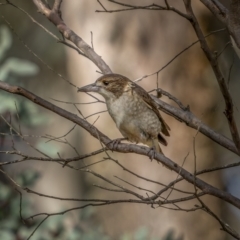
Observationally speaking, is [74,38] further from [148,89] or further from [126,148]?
[148,89]

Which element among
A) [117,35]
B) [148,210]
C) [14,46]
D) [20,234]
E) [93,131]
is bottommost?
[93,131]

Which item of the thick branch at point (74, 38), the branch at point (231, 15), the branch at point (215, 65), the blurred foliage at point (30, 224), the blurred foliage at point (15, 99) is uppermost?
the blurred foliage at point (15, 99)

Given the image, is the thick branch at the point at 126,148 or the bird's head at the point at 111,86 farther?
the bird's head at the point at 111,86

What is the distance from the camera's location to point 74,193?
598 cm

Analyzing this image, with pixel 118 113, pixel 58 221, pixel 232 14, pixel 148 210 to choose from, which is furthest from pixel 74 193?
pixel 232 14

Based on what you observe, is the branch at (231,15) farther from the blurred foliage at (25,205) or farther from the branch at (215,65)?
the blurred foliage at (25,205)

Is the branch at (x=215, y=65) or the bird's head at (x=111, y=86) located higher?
the bird's head at (x=111, y=86)

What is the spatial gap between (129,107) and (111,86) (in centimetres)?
16

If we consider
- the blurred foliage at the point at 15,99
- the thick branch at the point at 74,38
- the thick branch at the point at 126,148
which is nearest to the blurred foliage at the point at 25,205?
the blurred foliage at the point at 15,99

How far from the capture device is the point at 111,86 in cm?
352

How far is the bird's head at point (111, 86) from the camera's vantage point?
137 inches

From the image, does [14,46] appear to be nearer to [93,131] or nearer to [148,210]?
[148,210]

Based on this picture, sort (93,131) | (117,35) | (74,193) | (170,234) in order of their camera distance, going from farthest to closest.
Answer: (74,193)
(117,35)
(170,234)
(93,131)

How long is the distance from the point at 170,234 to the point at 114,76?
205 centimetres
